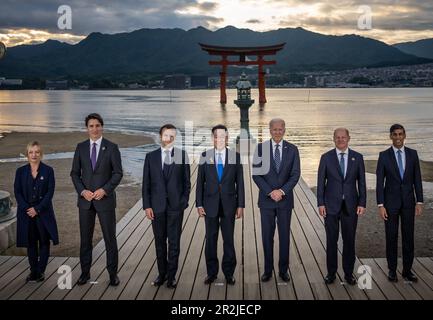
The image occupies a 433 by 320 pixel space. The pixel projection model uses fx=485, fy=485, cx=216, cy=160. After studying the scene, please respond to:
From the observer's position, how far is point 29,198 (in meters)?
5.10

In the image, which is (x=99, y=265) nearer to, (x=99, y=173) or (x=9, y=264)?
(x=9, y=264)

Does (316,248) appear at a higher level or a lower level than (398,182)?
lower

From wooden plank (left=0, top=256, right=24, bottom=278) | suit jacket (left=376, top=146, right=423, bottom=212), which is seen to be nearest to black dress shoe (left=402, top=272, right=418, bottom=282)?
suit jacket (left=376, top=146, right=423, bottom=212)

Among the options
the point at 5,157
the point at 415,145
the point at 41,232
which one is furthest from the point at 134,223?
the point at 415,145

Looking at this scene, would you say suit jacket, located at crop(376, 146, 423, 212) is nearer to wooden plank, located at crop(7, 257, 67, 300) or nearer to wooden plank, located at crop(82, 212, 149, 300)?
wooden plank, located at crop(82, 212, 149, 300)

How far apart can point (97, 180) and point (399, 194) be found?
10.1 feet

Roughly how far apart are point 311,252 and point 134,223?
285cm

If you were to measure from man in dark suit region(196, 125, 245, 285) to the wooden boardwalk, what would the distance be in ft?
0.83

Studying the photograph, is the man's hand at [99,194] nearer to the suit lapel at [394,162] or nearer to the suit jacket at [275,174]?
the suit jacket at [275,174]

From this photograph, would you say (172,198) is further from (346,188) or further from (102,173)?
(346,188)

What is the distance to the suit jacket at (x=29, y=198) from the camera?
5078mm

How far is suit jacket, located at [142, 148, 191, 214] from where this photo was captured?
4863 mm

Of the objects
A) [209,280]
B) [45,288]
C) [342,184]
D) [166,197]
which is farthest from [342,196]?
[45,288]

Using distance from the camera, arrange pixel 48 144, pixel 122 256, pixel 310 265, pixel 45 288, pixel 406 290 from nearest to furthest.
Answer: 1. pixel 406 290
2. pixel 45 288
3. pixel 310 265
4. pixel 122 256
5. pixel 48 144
